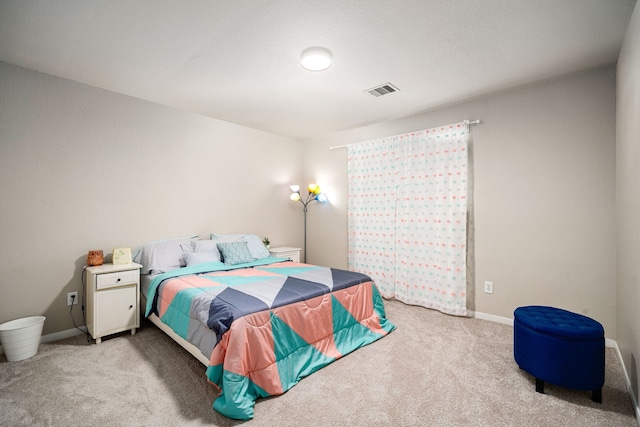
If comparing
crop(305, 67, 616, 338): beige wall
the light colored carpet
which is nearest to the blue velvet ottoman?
the light colored carpet

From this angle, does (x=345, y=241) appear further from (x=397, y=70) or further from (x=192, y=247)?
(x=397, y=70)

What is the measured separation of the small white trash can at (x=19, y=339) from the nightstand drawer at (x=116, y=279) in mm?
497

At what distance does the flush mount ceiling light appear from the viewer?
2297mm

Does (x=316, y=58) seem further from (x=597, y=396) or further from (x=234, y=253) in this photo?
(x=597, y=396)

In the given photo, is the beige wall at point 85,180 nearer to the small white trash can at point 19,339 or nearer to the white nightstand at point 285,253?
the small white trash can at point 19,339

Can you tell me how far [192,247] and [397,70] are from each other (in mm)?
2834

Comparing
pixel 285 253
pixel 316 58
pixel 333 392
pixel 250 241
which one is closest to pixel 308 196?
pixel 285 253

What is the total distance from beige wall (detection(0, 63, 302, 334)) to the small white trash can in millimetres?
260

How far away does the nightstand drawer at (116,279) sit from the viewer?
8.49ft

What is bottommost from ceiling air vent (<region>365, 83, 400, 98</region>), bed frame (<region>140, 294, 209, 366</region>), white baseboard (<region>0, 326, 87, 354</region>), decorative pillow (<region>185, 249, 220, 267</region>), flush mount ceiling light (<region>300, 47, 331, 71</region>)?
white baseboard (<region>0, 326, 87, 354</region>)

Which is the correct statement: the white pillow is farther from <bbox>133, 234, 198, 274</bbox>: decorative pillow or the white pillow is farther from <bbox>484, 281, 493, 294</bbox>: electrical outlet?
<bbox>484, 281, 493, 294</bbox>: electrical outlet

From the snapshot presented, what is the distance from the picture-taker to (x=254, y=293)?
2.25 m

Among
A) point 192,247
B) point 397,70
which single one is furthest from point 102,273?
point 397,70

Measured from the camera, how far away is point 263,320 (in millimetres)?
1943
